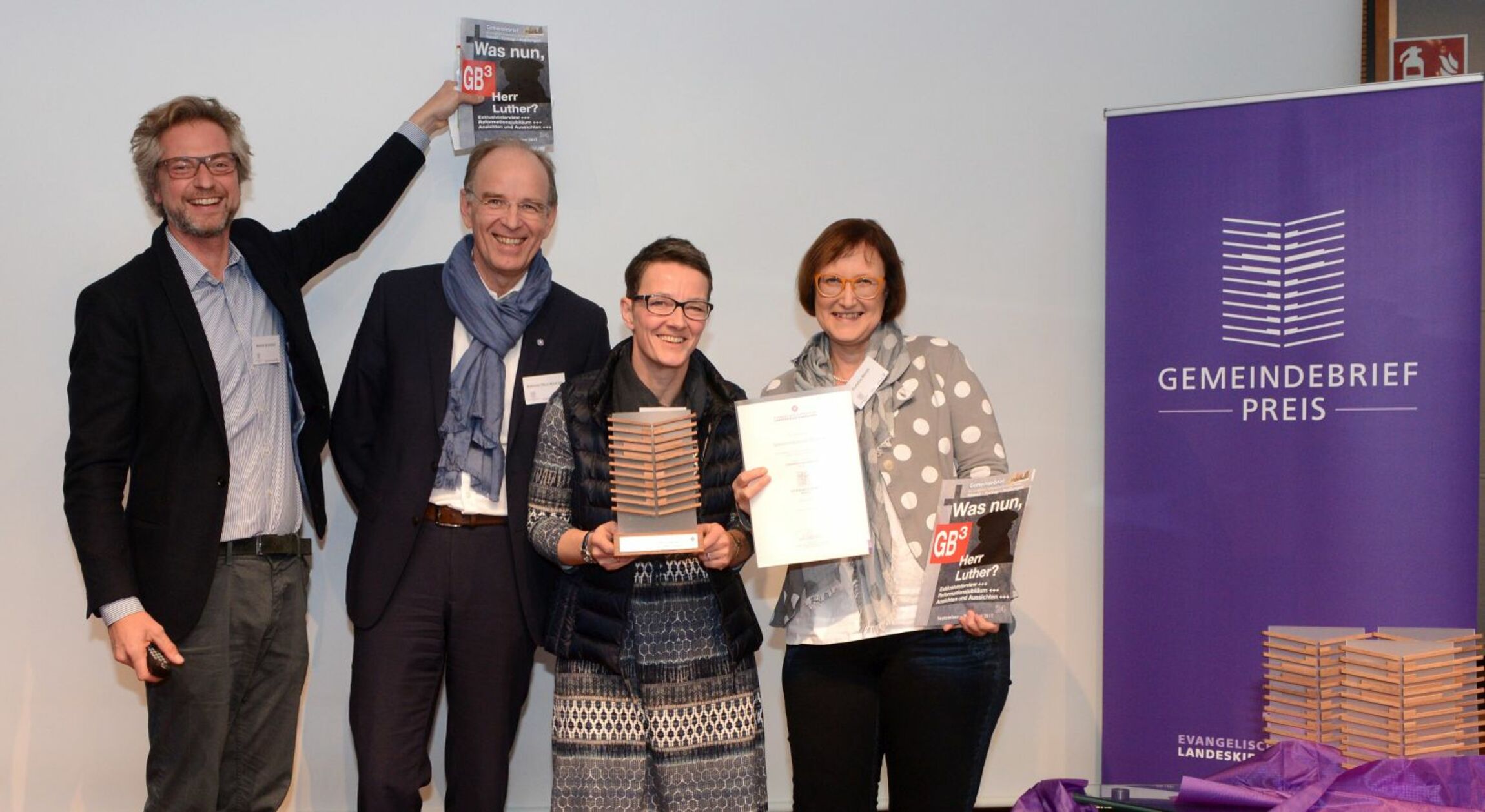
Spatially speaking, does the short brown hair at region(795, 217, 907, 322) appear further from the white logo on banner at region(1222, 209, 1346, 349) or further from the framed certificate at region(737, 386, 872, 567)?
the white logo on banner at region(1222, 209, 1346, 349)

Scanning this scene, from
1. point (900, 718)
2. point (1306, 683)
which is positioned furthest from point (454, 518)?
point (1306, 683)

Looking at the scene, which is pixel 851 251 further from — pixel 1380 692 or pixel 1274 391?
pixel 1274 391

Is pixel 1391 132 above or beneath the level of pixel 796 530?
above

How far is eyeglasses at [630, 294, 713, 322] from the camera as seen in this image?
2.38 metres

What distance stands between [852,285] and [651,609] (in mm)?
833

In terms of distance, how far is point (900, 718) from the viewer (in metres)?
2.47

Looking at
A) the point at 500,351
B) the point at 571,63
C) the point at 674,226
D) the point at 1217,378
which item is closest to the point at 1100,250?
the point at 1217,378

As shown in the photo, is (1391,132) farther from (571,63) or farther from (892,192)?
(571,63)

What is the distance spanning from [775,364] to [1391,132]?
205 centimetres

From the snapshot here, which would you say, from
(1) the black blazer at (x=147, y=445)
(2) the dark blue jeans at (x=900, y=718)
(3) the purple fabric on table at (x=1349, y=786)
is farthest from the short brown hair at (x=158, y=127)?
(3) the purple fabric on table at (x=1349, y=786)

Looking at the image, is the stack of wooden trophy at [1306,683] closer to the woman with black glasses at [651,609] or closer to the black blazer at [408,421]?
the woman with black glasses at [651,609]

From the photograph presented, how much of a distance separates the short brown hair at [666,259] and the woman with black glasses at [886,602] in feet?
1.01

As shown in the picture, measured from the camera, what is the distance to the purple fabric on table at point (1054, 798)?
91.0 inches

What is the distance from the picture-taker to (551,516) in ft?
8.05
